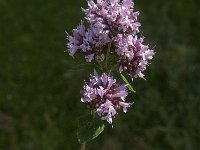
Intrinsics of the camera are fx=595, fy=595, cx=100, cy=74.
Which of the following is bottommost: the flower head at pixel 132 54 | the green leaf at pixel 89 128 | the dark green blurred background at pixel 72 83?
the green leaf at pixel 89 128

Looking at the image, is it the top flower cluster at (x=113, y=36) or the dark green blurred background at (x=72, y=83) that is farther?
the dark green blurred background at (x=72, y=83)

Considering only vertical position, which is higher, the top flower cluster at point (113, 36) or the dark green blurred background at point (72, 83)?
the dark green blurred background at point (72, 83)

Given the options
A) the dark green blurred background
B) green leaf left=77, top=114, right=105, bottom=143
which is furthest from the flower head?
the dark green blurred background

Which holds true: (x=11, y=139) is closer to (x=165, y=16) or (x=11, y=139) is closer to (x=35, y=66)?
(x=35, y=66)

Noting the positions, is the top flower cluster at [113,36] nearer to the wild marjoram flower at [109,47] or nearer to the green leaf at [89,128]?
the wild marjoram flower at [109,47]

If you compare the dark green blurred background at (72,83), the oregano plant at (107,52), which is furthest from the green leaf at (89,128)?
the dark green blurred background at (72,83)

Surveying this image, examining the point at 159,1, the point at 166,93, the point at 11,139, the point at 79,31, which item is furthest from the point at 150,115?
the point at 79,31

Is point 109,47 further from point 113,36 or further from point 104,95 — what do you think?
point 104,95
